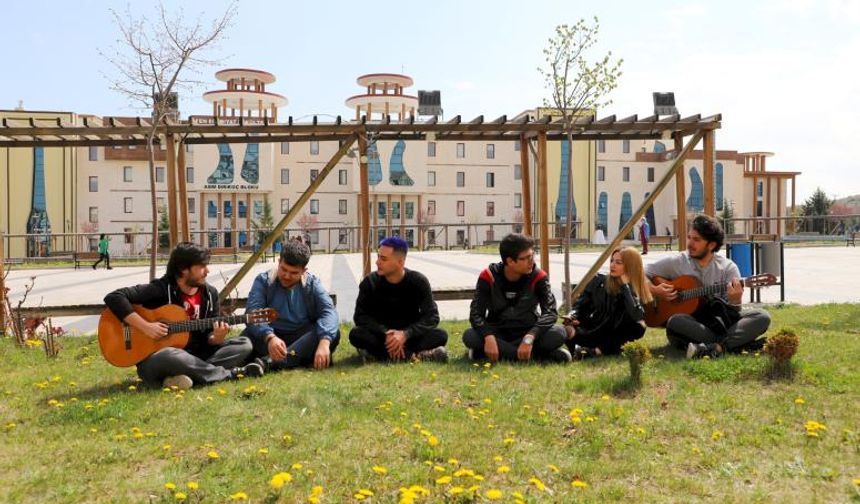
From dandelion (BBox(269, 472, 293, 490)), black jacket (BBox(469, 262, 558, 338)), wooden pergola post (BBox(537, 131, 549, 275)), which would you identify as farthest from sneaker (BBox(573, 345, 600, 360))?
dandelion (BBox(269, 472, 293, 490))

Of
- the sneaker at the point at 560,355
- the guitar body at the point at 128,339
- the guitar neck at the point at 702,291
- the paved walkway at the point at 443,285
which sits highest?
the guitar neck at the point at 702,291

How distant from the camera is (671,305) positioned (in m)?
6.97

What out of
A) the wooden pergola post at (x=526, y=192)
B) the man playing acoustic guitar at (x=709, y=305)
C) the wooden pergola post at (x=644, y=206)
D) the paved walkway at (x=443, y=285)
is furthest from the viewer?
the paved walkway at (x=443, y=285)

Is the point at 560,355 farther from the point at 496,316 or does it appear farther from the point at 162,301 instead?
the point at 162,301

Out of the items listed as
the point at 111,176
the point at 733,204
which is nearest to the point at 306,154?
the point at 111,176

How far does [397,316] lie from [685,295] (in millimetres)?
2736

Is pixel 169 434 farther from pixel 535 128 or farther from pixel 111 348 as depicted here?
pixel 535 128

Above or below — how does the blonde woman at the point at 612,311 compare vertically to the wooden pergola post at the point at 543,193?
below

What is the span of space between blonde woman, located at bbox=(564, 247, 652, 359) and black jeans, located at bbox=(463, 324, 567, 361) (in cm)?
28

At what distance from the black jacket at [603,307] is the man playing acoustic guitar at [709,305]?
44 cm

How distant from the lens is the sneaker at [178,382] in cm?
566

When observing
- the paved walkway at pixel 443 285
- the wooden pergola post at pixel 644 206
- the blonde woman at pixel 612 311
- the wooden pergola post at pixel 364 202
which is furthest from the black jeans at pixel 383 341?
the paved walkway at pixel 443 285

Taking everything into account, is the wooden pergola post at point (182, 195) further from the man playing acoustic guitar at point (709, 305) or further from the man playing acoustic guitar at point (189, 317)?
the man playing acoustic guitar at point (709, 305)

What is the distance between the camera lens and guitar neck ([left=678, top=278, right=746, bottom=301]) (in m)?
6.61
